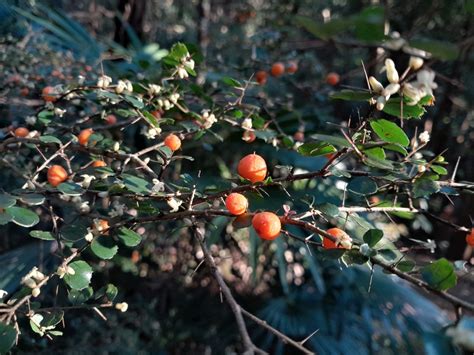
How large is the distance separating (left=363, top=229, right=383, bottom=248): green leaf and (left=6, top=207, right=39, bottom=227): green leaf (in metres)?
0.48

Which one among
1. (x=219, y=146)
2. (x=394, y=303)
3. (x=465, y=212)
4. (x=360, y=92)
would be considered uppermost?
(x=360, y=92)

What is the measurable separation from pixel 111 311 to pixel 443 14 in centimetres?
260

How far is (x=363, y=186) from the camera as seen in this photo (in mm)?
707

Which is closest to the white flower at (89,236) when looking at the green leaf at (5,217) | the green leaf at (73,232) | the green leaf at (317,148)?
the green leaf at (73,232)

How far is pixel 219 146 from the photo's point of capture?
2137mm

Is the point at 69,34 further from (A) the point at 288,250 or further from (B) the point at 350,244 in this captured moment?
(B) the point at 350,244

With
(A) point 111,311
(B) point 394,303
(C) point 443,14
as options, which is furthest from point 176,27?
(B) point 394,303

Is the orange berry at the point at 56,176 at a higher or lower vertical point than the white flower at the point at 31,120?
lower

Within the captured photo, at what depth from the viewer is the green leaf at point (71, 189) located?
0.69 metres

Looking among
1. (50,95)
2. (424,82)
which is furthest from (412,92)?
(50,95)

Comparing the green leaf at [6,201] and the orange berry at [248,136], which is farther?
the orange berry at [248,136]

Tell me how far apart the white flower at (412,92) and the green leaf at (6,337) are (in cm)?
57

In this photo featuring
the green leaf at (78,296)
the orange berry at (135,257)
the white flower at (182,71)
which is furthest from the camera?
the orange berry at (135,257)

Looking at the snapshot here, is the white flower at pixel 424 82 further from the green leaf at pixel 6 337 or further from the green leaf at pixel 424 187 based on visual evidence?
the green leaf at pixel 6 337
